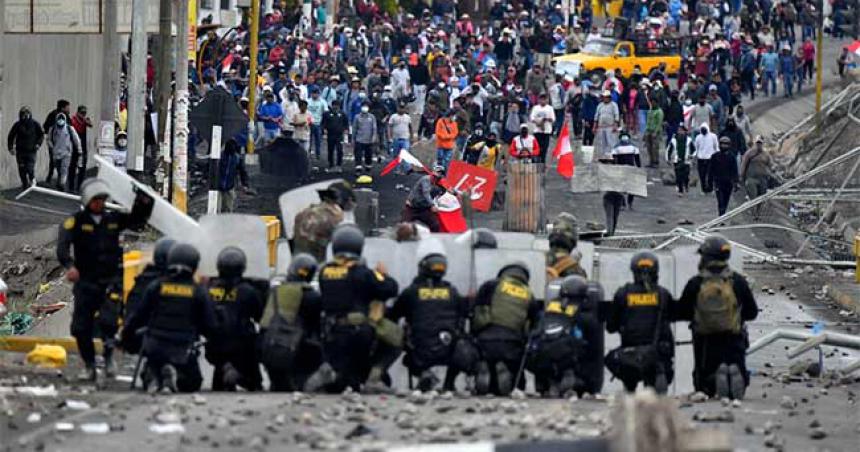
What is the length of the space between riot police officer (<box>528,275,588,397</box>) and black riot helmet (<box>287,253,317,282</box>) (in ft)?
5.94

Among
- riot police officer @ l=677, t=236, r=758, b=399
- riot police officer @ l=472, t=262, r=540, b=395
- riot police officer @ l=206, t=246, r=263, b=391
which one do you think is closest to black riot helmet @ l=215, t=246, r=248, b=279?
riot police officer @ l=206, t=246, r=263, b=391

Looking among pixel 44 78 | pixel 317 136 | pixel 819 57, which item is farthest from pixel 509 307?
pixel 819 57

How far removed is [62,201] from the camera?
36094mm

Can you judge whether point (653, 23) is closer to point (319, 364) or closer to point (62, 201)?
point (62, 201)

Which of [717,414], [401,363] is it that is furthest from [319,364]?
[717,414]

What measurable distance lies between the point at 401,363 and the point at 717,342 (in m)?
2.55

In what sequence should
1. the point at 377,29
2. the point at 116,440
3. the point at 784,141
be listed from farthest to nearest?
1. the point at 377,29
2. the point at 784,141
3. the point at 116,440

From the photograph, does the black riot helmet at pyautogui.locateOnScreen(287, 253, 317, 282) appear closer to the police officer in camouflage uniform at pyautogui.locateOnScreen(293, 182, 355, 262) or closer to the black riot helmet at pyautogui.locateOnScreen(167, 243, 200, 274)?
the black riot helmet at pyautogui.locateOnScreen(167, 243, 200, 274)

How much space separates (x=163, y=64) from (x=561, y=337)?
15760 millimetres

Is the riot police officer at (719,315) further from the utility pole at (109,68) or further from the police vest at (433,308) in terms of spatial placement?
the utility pole at (109,68)

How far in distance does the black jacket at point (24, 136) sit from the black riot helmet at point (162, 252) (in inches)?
671

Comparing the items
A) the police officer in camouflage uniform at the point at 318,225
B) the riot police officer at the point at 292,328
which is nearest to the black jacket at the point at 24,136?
the police officer in camouflage uniform at the point at 318,225

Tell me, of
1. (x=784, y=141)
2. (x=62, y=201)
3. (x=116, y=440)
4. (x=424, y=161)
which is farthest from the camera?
(x=784, y=141)

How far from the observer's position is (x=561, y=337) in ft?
62.2
